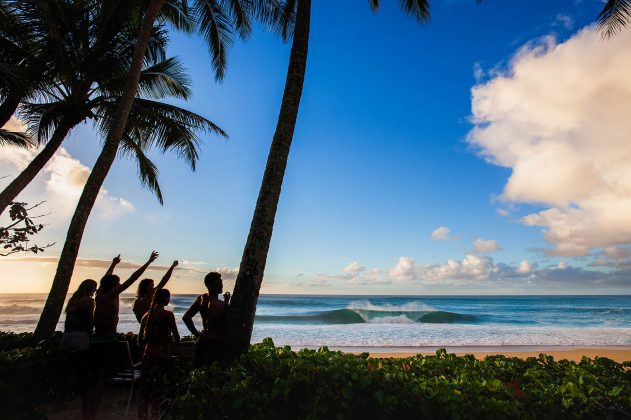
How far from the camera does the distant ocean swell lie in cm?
3409

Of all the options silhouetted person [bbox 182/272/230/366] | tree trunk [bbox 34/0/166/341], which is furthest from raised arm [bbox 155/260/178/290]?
tree trunk [bbox 34/0/166/341]

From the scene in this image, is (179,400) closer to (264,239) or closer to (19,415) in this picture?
(264,239)

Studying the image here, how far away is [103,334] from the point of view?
4.93m

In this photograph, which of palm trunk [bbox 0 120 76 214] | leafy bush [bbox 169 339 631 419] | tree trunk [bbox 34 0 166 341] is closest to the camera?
leafy bush [bbox 169 339 631 419]

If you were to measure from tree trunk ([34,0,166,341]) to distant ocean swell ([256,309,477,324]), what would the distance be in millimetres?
26281

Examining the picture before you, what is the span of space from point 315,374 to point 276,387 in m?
0.39

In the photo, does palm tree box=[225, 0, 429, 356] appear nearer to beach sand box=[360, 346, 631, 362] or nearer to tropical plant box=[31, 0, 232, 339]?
tropical plant box=[31, 0, 232, 339]

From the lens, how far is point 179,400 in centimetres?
347

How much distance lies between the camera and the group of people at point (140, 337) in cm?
455

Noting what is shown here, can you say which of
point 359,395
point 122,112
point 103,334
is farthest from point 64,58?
point 359,395

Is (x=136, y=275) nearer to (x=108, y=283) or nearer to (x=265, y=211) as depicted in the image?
(x=108, y=283)

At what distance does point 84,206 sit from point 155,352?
14.2 ft

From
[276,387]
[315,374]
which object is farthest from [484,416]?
[276,387]

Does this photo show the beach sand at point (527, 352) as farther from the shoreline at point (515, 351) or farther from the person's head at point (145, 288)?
the person's head at point (145, 288)
